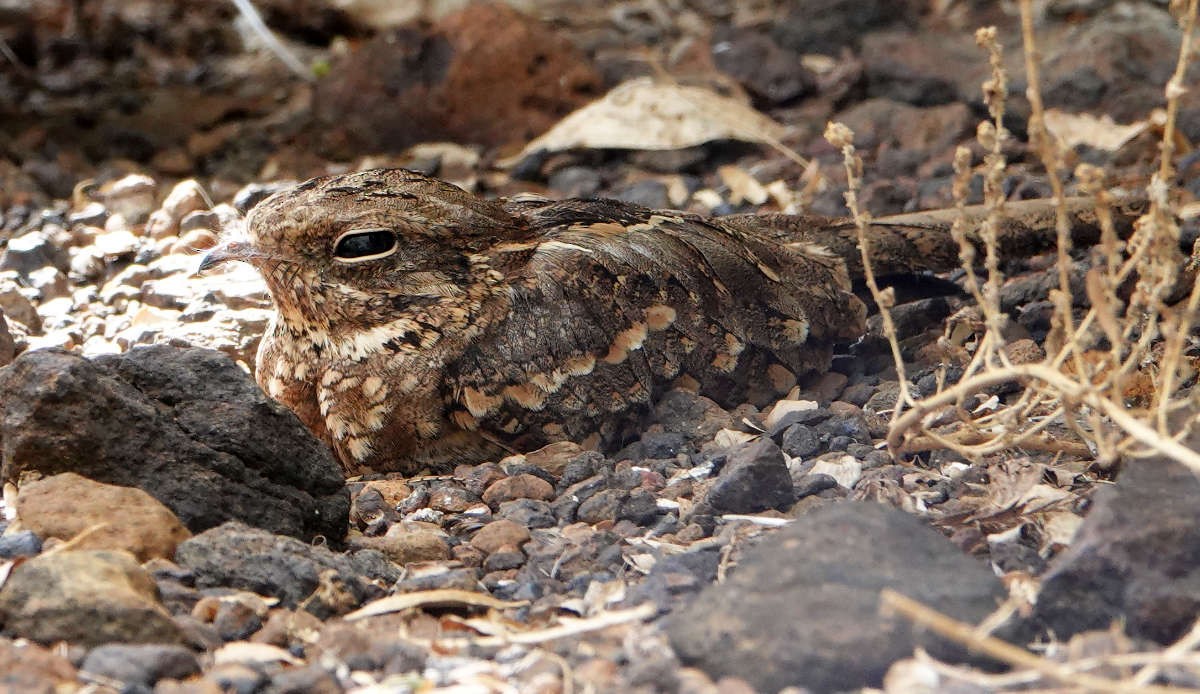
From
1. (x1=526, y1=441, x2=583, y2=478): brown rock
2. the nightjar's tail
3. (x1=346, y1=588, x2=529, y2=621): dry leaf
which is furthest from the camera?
the nightjar's tail

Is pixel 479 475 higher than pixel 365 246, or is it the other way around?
pixel 365 246

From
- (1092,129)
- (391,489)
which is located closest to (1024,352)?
(391,489)

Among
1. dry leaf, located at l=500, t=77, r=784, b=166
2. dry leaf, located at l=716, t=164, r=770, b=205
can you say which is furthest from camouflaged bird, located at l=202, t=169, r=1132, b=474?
dry leaf, located at l=500, t=77, r=784, b=166

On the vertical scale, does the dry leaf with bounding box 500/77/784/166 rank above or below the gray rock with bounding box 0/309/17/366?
above

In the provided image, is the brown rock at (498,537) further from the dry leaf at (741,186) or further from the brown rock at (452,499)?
the dry leaf at (741,186)

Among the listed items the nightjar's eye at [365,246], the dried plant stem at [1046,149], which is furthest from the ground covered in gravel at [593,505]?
the nightjar's eye at [365,246]

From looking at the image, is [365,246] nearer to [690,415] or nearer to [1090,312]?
[690,415]

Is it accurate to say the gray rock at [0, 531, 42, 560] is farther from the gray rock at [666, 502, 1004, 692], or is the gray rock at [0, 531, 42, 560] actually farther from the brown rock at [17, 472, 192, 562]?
the gray rock at [666, 502, 1004, 692]
